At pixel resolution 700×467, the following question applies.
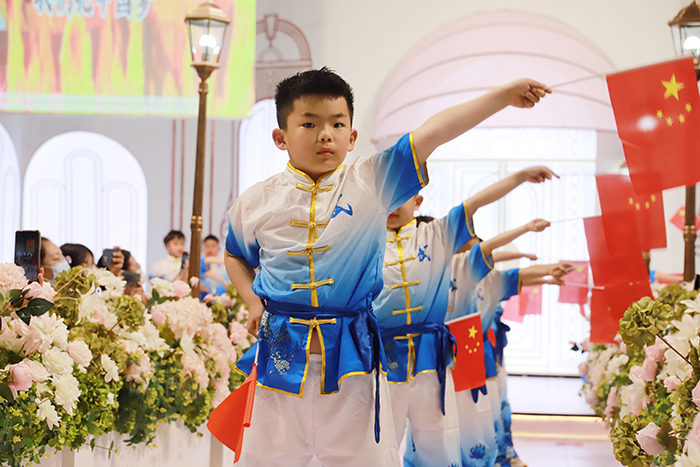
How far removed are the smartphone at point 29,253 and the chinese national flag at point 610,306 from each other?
2.90 metres

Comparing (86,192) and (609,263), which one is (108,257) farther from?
(86,192)

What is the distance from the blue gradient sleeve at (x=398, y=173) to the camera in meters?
2.03

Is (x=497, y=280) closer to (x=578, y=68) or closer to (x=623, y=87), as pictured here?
(x=623, y=87)

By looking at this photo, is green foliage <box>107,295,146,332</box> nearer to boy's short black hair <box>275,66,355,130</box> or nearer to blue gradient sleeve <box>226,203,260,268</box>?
blue gradient sleeve <box>226,203,260,268</box>

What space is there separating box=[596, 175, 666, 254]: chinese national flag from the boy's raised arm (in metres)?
2.01

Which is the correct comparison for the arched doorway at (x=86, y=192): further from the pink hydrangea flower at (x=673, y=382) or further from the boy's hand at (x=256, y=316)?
the pink hydrangea flower at (x=673, y=382)

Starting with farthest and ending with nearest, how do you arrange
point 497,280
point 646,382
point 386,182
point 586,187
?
point 586,187
point 497,280
point 646,382
point 386,182

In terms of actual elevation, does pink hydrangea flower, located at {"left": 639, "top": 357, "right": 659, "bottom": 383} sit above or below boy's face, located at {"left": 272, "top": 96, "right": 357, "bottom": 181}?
below

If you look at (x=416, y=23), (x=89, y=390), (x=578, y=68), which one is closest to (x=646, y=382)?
(x=89, y=390)

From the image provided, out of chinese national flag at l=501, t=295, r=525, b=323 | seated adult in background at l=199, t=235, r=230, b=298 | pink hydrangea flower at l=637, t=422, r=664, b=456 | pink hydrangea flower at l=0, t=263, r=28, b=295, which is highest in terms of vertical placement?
pink hydrangea flower at l=0, t=263, r=28, b=295

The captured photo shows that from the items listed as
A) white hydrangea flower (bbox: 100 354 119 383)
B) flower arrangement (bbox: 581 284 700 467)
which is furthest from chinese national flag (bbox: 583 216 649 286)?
white hydrangea flower (bbox: 100 354 119 383)

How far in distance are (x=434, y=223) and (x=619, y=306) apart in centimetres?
132

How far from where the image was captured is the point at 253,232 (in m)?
2.17

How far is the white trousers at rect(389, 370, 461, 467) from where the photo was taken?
123 inches
